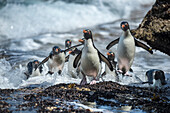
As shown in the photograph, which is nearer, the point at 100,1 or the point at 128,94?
the point at 128,94

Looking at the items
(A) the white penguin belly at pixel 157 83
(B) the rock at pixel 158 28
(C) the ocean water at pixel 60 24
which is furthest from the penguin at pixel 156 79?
(C) the ocean water at pixel 60 24

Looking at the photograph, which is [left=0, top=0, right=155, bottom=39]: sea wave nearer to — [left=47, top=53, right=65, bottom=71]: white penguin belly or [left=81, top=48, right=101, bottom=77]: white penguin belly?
[left=47, top=53, right=65, bottom=71]: white penguin belly

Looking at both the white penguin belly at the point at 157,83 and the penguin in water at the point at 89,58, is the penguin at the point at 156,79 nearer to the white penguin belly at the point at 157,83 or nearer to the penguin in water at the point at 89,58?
the white penguin belly at the point at 157,83

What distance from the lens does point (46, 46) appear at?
15.1m

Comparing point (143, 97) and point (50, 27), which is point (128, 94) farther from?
point (50, 27)

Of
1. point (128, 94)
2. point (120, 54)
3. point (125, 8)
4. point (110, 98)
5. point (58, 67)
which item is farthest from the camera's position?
point (125, 8)

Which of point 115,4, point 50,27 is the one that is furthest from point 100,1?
point 50,27

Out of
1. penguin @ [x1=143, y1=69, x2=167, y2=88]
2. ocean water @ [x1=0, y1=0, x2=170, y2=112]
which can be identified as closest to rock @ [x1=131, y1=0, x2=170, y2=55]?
penguin @ [x1=143, y1=69, x2=167, y2=88]

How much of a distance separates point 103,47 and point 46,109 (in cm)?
1092

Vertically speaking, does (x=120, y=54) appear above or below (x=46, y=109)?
above

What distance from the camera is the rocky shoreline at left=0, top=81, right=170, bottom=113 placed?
3.61 metres

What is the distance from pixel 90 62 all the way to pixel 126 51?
4.64 ft

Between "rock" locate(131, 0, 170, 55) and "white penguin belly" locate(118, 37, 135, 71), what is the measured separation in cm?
28

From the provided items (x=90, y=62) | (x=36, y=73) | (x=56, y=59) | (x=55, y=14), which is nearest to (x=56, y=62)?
(x=56, y=59)
